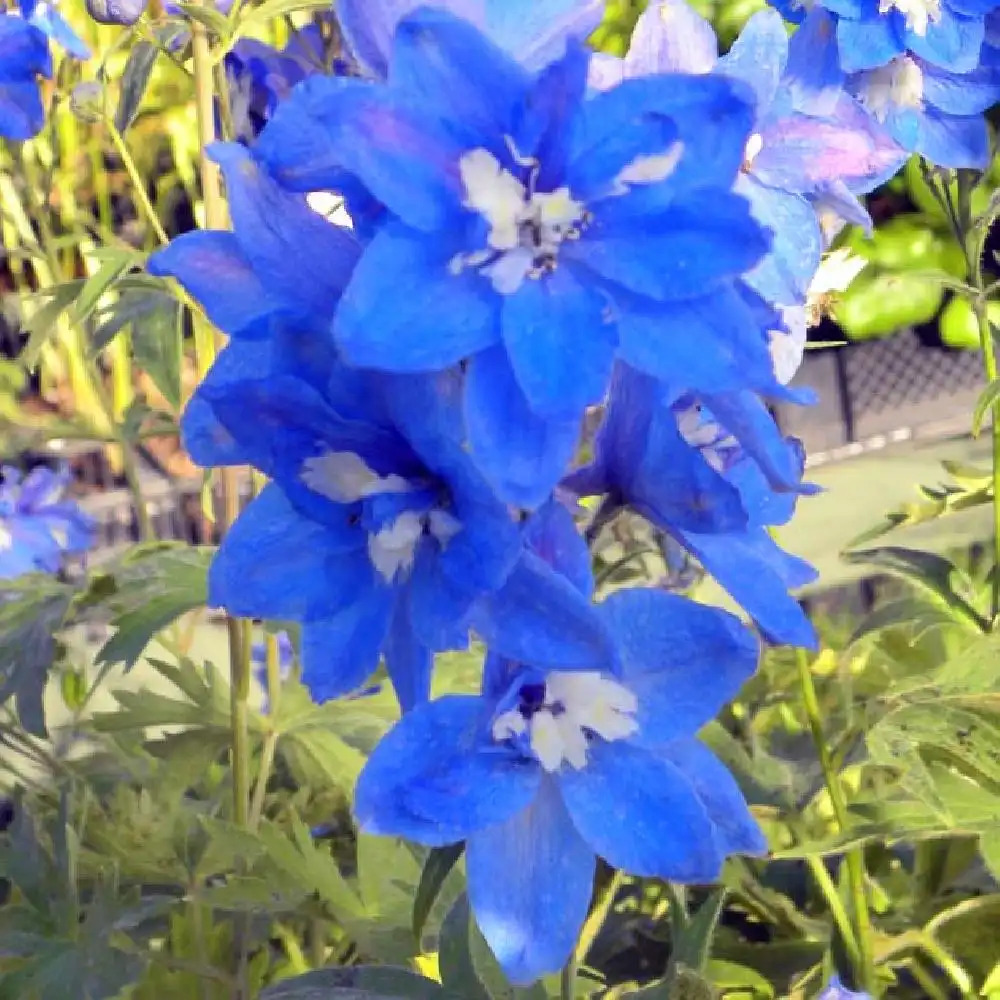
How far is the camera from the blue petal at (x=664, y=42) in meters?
0.36

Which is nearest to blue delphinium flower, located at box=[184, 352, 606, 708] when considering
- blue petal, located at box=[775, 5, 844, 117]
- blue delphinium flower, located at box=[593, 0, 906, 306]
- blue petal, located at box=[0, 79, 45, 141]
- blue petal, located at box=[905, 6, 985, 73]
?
blue delphinium flower, located at box=[593, 0, 906, 306]

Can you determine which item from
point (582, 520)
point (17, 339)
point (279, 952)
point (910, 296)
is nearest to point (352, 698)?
point (279, 952)

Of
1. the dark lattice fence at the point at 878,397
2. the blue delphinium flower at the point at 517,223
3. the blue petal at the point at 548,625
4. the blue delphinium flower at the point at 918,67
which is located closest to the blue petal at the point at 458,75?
the blue delphinium flower at the point at 517,223

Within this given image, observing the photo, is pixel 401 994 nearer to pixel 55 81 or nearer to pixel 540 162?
pixel 540 162

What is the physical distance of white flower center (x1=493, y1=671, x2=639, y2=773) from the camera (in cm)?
35

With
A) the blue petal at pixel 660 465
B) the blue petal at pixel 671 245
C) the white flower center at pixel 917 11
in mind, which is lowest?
the blue petal at pixel 660 465

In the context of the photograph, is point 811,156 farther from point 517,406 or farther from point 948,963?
point 948,963

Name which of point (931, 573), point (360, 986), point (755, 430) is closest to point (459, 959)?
point (360, 986)

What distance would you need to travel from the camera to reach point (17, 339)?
6.00 feet

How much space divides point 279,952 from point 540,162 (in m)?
0.68

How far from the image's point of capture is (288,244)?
0.33 m

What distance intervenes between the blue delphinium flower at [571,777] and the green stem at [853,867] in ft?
0.83

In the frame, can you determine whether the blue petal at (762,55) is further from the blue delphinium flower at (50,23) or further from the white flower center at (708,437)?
the blue delphinium flower at (50,23)

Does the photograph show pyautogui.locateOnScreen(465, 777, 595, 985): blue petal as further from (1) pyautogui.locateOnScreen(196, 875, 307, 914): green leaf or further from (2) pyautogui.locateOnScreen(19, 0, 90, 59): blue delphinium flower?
(2) pyautogui.locateOnScreen(19, 0, 90, 59): blue delphinium flower
